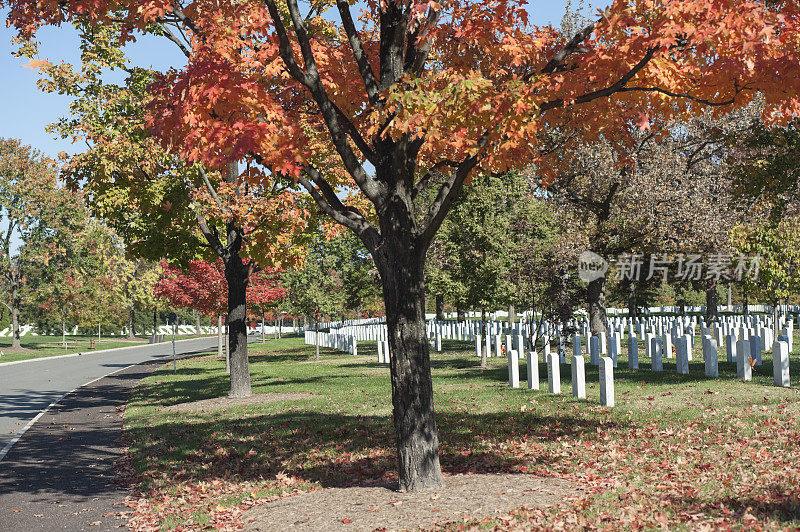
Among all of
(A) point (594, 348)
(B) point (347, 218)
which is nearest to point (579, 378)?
(A) point (594, 348)

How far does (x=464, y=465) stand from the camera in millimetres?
8922

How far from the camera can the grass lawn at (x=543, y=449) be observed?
647 cm

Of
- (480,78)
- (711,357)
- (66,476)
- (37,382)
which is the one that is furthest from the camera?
(37,382)

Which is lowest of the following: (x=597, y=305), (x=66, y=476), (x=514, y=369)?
(x=66, y=476)

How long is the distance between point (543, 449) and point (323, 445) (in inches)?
138

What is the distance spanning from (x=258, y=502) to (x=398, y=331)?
2625mm

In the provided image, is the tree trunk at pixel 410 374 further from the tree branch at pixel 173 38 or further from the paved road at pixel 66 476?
the tree branch at pixel 173 38

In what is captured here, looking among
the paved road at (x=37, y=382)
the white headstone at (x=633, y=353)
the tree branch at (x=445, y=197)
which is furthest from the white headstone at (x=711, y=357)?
the paved road at (x=37, y=382)

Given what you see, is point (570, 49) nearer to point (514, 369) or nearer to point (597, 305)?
point (514, 369)

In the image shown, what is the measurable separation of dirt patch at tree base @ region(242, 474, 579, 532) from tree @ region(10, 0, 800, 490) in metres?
0.40

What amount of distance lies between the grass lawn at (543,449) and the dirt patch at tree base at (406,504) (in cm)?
29

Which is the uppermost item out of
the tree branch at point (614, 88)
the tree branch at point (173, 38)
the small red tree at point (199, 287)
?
the tree branch at point (173, 38)

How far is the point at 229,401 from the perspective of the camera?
1700 centimetres

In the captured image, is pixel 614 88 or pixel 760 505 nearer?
pixel 760 505
